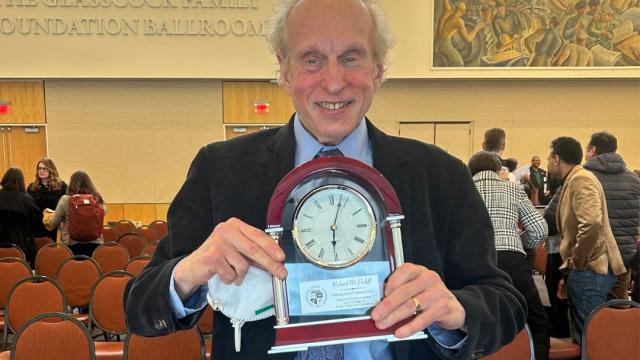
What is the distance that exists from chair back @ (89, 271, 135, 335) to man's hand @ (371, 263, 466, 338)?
3954mm

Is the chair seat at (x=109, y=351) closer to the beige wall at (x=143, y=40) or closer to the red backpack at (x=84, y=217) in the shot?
the red backpack at (x=84, y=217)

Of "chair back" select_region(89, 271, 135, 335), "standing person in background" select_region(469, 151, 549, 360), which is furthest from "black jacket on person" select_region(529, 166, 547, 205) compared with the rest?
"chair back" select_region(89, 271, 135, 335)

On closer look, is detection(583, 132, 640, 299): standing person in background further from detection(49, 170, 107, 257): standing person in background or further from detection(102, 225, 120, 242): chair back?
detection(102, 225, 120, 242): chair back

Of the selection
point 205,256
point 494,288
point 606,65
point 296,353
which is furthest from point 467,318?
point 606,65

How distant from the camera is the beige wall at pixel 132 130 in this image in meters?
11.5

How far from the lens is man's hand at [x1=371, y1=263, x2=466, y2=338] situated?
97cm

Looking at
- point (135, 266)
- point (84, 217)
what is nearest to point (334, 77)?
point (135, 266)

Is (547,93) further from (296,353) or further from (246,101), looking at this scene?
(296,353)

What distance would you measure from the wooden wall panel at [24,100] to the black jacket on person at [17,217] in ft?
19.3

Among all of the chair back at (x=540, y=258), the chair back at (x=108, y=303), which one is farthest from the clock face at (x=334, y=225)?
the chair back at (x=540, y=258)

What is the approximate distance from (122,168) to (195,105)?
234cm

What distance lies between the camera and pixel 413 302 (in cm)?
97

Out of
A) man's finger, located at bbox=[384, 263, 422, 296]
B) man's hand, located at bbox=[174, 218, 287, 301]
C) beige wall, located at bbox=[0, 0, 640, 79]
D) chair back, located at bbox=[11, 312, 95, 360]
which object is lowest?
chair back, located at bbox=[11, 312, 95, 360]

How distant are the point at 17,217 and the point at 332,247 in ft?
22.0
